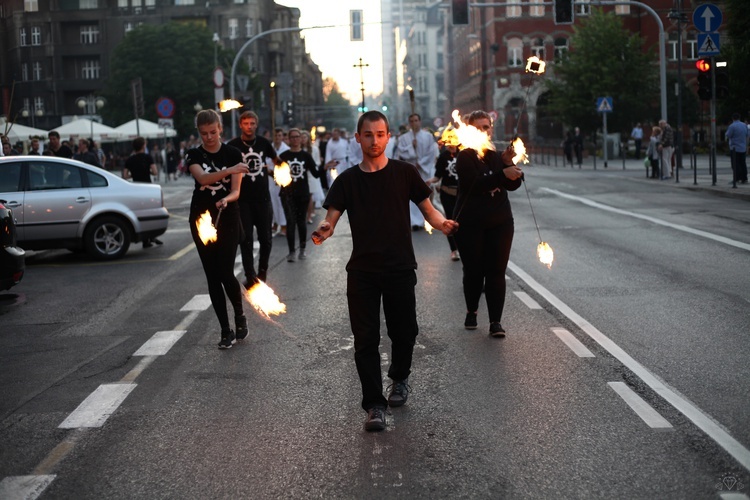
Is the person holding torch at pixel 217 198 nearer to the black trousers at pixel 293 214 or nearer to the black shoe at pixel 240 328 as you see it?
the black shoe at pixel 240 328

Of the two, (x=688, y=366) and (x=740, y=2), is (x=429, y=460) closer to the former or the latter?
(x=688, y=366)

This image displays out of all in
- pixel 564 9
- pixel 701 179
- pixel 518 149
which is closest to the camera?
pixel 518 149

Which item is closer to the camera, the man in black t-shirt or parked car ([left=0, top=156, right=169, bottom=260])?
the man in black t-shirt

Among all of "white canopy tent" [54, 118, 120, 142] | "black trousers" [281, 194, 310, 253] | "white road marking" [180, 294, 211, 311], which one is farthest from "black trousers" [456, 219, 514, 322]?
"white canopy tent" [54, 118, 120, 142]

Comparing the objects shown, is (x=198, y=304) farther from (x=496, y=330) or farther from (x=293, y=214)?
(x=293, y=214)

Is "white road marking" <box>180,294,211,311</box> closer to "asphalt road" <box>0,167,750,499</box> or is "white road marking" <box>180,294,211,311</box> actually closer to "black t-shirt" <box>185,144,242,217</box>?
"asphalt road" <box>0,167,750,499</box>

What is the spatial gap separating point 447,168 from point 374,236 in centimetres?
728

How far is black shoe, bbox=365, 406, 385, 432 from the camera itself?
6.03 m

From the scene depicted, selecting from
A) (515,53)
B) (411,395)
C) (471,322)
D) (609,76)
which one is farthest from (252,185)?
(515,53)

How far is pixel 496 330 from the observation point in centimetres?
889

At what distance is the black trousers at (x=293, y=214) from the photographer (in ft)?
51.1

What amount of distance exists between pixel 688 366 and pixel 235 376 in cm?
311

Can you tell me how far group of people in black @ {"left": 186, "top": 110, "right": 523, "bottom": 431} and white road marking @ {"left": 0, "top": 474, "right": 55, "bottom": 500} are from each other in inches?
68.4

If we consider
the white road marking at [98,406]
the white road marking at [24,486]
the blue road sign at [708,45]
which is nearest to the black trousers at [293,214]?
the white road marking at [98,406]
